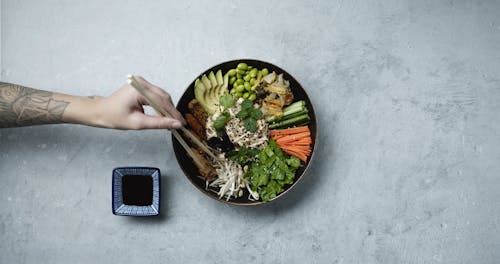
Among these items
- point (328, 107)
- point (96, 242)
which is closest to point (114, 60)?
point (96, 242)

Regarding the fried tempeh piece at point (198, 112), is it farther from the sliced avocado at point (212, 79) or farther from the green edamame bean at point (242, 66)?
the green edamame bean at point (242, 66)

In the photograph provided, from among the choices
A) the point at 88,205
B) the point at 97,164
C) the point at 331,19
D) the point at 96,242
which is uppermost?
the point at 331,19

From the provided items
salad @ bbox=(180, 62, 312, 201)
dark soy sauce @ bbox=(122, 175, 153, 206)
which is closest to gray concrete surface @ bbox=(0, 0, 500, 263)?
dark soy sauce @ bbox=(122, 175, 153, 206)

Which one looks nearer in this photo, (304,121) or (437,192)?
(304,121)

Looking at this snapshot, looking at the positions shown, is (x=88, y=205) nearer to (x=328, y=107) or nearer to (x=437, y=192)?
(x=328, y=107)

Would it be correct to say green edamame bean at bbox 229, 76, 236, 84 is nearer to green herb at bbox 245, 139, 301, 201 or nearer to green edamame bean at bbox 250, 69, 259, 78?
green edamame bean at bbox 250, 69, 259, 78

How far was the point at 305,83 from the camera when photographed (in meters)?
2.73

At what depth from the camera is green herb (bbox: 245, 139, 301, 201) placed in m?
2.43

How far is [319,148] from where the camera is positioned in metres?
2.71

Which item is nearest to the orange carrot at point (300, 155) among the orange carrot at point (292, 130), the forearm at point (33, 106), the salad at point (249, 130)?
the salad at point (249, 130)

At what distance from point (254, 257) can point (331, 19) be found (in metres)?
1.54

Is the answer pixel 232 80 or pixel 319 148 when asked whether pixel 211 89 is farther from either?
pixel 319 148

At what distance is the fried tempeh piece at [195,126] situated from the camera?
2516 millimetres

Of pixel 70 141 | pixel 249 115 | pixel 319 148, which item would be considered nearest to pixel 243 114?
pixel 249 115
